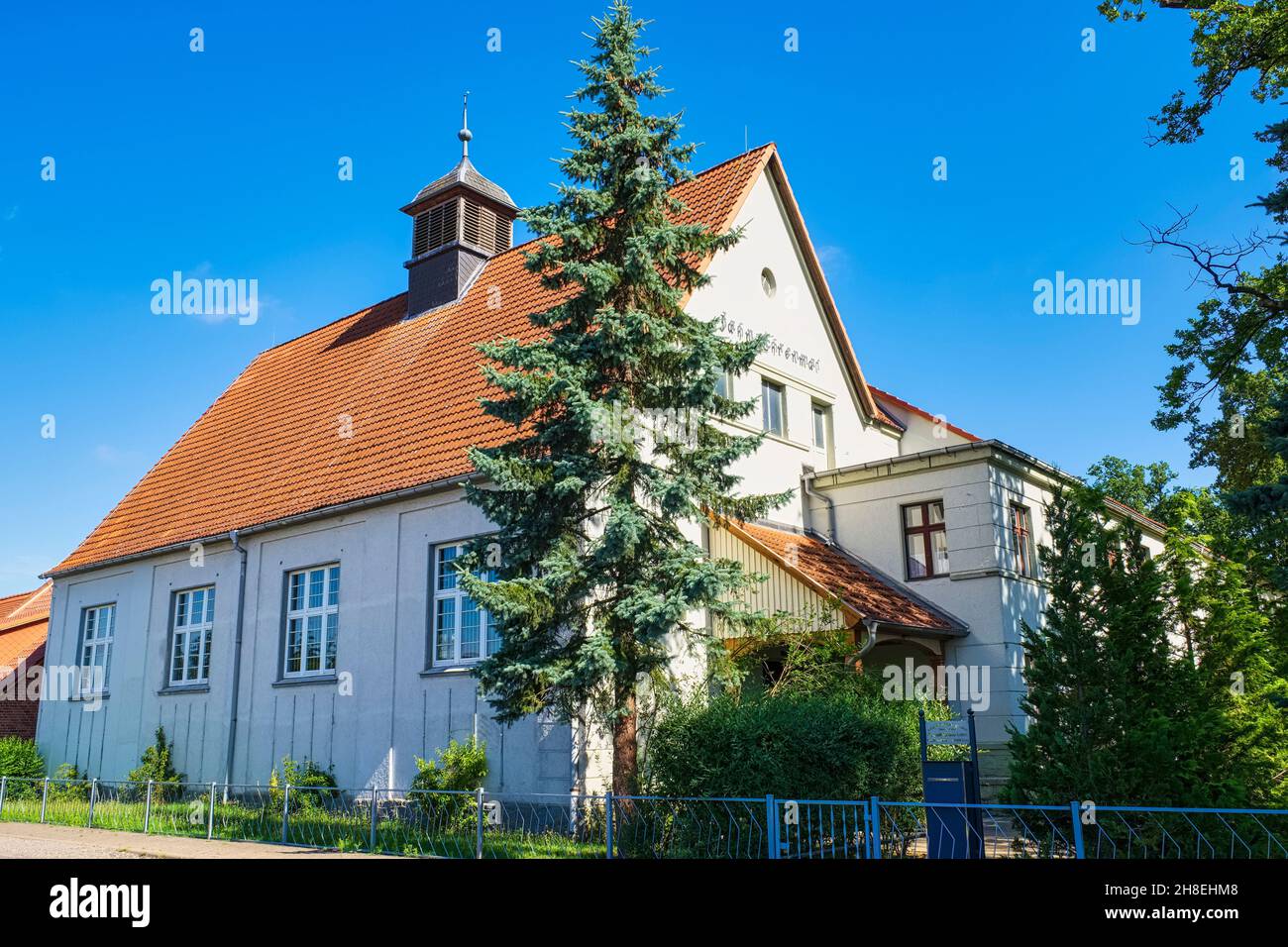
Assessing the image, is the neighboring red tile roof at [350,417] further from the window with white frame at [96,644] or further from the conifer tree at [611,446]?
the conifer tree at [611,446]

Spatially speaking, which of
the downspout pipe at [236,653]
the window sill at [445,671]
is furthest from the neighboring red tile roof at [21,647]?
the window sill at [445,671]

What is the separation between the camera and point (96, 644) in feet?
81.0

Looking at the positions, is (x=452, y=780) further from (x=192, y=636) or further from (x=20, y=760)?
(x=20, y=760)

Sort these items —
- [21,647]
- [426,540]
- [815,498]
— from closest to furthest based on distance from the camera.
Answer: [426,540] → [815,498] → [21,647]

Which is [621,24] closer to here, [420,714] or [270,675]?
[420,714]

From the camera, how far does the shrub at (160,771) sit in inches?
811

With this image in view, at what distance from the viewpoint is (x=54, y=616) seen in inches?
1025

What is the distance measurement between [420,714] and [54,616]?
14.2 m

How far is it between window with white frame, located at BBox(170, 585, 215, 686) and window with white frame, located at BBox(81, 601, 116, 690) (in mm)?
2557

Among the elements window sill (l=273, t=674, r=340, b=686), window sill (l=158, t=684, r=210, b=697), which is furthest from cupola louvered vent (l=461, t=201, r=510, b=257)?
window sill (l=158, t=684, r=210, b=697)

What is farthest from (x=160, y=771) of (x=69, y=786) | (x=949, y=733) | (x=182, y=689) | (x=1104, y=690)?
(x=1104, y=690)

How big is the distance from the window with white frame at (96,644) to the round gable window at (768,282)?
1659 cm

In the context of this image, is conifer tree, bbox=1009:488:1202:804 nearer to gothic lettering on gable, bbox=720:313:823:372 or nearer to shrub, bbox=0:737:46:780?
gothic lettering on gable, bbox=720:313:823:372

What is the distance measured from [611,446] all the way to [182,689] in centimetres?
1333
